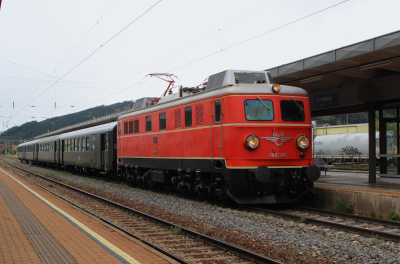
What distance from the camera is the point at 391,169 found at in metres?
15.2

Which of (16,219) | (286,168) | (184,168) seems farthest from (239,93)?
(16,219)

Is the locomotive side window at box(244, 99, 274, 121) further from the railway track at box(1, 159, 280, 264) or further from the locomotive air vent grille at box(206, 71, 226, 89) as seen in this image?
the railway track at box(1, 159, 280, 264)

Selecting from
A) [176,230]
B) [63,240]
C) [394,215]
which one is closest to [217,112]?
[176,230]

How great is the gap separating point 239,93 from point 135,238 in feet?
16.9

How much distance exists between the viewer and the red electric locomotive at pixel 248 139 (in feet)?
37.5

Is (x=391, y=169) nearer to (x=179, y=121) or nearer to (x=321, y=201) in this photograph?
(x=321, y=201)

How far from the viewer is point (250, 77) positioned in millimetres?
12344

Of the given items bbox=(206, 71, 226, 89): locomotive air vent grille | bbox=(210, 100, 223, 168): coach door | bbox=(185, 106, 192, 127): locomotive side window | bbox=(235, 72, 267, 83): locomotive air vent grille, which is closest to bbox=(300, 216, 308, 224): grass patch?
bbox=(210, 100, 223, 168): coach door

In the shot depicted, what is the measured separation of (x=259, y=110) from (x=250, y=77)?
3.91 feet

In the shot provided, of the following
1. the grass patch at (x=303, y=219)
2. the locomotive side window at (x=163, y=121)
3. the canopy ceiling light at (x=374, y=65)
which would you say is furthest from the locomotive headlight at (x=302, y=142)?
the locomotive side window at (x=163, y=121)

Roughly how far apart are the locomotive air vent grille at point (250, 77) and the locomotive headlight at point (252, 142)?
183 centimetres

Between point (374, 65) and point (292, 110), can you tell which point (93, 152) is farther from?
point (374, 65)

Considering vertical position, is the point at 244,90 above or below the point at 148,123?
above

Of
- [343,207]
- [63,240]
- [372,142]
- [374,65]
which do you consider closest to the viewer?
[63,240]
